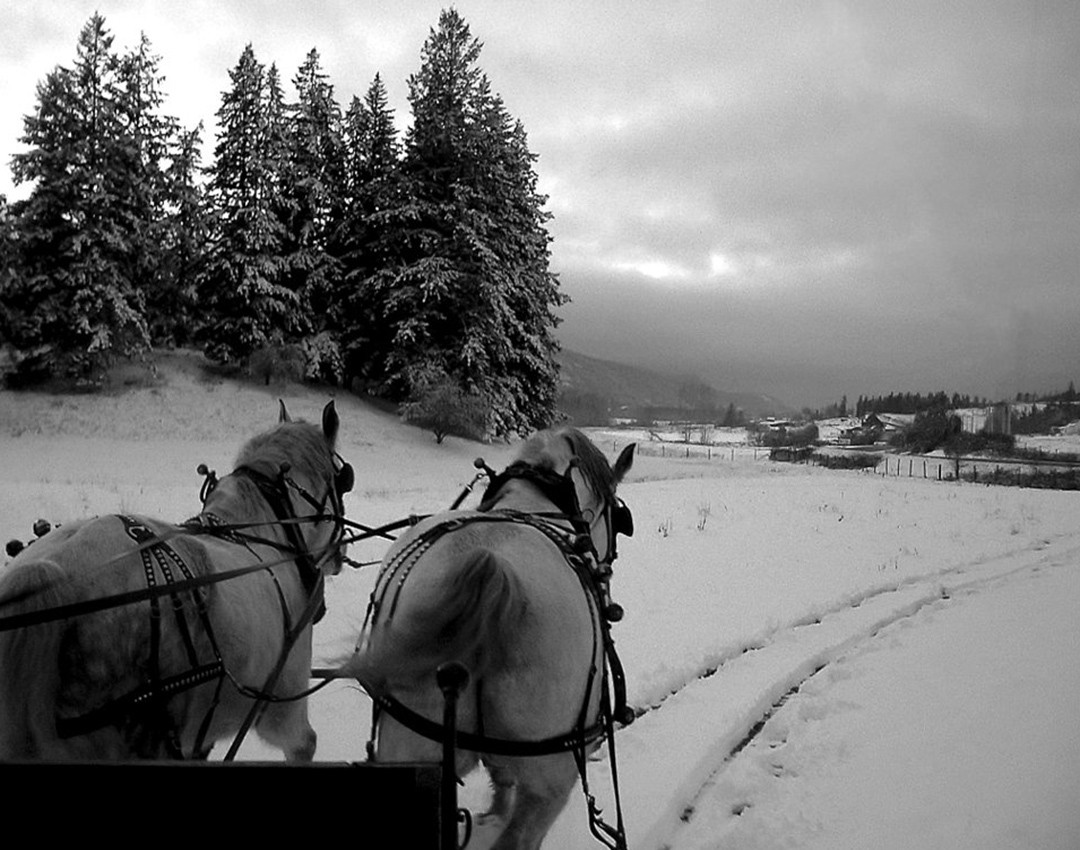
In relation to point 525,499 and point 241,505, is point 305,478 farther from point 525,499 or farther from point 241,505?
point 525,499

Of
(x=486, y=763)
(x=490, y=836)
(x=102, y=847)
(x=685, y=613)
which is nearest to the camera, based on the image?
(x=102, y=847)

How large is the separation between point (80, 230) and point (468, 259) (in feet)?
40.7

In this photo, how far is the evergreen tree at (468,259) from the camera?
2188cm

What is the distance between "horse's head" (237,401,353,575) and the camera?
343cm

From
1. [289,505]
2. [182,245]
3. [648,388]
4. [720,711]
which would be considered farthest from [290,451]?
[648,388]

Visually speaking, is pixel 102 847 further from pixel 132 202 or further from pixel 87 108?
pixel 87 108

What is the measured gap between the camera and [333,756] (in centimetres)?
405

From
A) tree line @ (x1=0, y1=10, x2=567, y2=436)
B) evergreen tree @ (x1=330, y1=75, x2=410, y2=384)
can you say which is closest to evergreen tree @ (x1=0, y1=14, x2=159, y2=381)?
tree line @ (x1=0, y1=10, x2=567, y2=436)

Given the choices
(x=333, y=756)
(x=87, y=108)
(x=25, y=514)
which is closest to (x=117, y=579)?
(x=333, y=756)

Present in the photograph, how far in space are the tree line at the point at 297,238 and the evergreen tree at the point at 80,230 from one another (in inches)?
2.3

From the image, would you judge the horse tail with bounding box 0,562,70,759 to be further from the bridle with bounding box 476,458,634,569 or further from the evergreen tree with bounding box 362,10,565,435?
the evergreen tree with bounding box 362,10,565,435

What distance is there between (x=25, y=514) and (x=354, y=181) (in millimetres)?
20661

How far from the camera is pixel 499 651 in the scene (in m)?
2.02

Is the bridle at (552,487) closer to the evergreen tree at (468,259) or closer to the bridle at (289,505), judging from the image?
the bridle at (289,505)
